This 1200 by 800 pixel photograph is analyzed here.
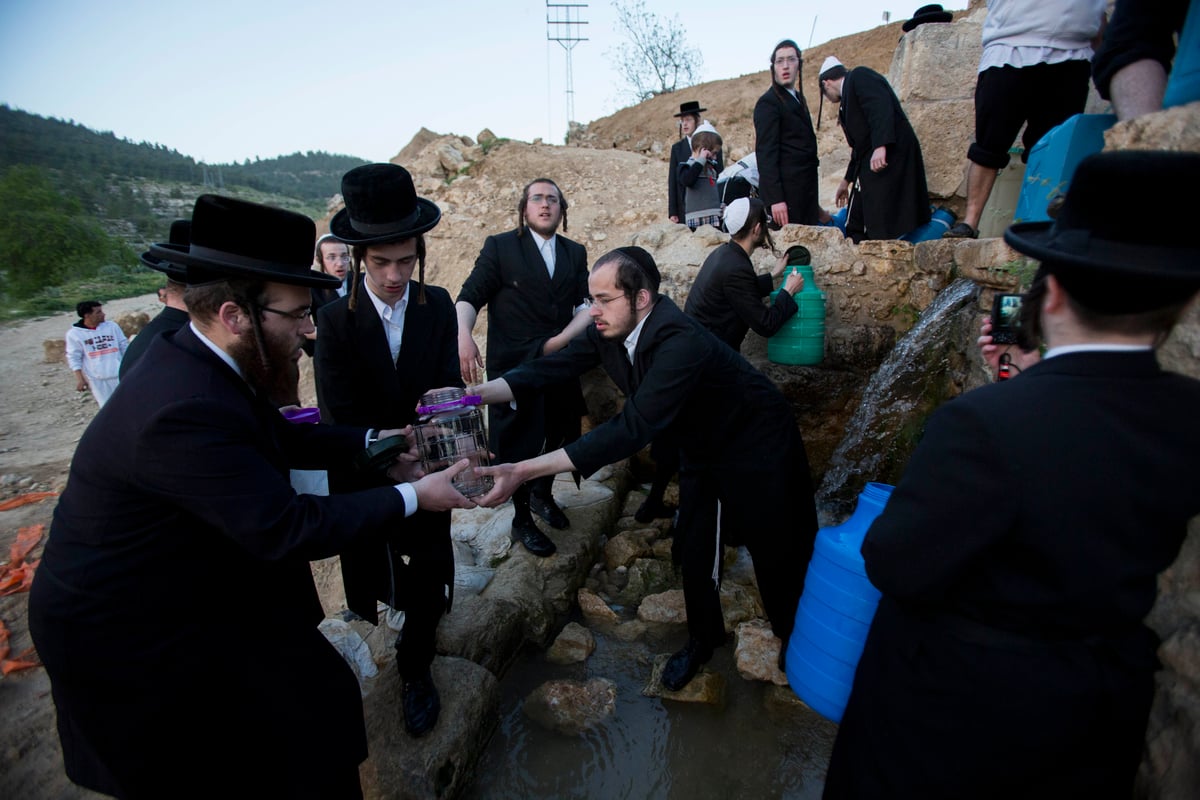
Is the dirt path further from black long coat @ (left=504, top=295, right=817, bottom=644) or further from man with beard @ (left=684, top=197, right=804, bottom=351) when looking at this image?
man with beard @ (left=684, top=197, right=804, bottom=351)

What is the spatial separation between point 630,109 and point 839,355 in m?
18.1

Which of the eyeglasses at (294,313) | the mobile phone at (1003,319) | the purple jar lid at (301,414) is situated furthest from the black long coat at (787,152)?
→ the eyeglasses at (294,313)

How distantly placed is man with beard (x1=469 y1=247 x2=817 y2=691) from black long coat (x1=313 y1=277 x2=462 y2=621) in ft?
1.11

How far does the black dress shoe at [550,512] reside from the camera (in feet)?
13.7

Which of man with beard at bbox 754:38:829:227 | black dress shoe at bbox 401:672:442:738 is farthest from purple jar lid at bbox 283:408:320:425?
man with beard at bbox 754:38:829:227

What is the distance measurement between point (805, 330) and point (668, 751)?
3006 millimetres

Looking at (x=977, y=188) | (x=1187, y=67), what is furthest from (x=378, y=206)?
(x=977, y=188)

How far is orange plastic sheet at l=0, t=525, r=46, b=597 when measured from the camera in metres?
4.46

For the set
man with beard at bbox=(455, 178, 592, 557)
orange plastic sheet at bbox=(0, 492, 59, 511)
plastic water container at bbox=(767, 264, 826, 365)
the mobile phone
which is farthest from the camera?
orange plastic sheet at bbox=(0, 492, 59, 511)

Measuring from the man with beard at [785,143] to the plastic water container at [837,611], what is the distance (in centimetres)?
407

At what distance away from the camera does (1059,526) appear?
44.3 inches

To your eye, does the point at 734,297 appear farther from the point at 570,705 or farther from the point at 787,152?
the point at 570,705

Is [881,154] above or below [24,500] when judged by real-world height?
above

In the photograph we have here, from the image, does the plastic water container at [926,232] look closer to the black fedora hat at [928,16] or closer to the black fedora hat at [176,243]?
the black fedora hat at [928,16]
